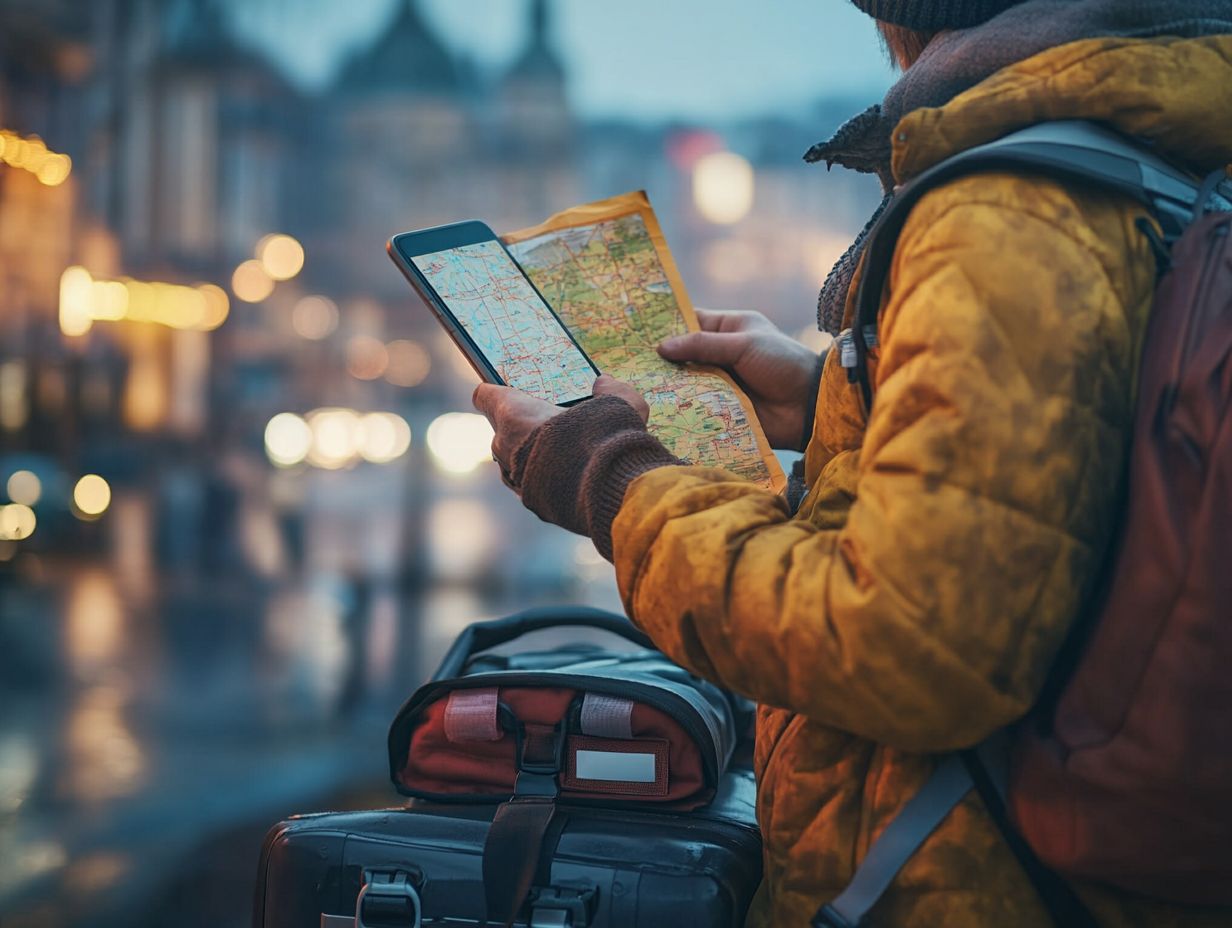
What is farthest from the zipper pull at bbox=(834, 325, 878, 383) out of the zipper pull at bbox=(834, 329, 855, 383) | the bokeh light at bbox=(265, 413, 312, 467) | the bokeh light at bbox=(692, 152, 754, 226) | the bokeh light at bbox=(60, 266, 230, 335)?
the bokeh light at bbox=(265, 413, 312, 467)

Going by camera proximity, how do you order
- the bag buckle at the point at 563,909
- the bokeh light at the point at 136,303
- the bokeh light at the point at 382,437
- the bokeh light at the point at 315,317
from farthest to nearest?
1. the bokeh light at the point at 315,317
2. the bokeh light at the point at 382,437
3. the bokeh light at the point at 136,303
4. the bag buckle at the point at 563,909

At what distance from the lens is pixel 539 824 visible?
1672mm

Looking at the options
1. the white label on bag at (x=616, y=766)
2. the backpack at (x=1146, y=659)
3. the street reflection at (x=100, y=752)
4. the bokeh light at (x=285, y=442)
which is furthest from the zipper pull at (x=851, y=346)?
the bokeh light at (x=285, y=442)

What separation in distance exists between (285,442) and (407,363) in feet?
111

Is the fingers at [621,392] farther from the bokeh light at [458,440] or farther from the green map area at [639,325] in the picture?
the bokeh light at [458,440]

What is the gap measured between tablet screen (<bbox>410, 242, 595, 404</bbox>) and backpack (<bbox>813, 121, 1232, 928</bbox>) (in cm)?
63

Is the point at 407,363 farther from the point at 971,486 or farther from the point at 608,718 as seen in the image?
the point at 971,486

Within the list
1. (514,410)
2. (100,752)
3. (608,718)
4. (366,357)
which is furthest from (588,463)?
(366,357)

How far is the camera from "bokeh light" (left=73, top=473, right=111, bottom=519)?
19547mm

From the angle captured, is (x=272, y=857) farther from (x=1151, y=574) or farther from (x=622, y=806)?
(x=1151, y=574)

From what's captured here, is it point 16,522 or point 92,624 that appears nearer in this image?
point 92,624

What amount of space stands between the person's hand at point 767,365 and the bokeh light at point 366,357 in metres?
55.7

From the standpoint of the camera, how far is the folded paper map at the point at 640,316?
Result: 1.87m

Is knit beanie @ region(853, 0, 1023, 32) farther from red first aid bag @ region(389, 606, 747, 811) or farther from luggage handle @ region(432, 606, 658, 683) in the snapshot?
luggage handle @ region(432, 606, 658, 683)
